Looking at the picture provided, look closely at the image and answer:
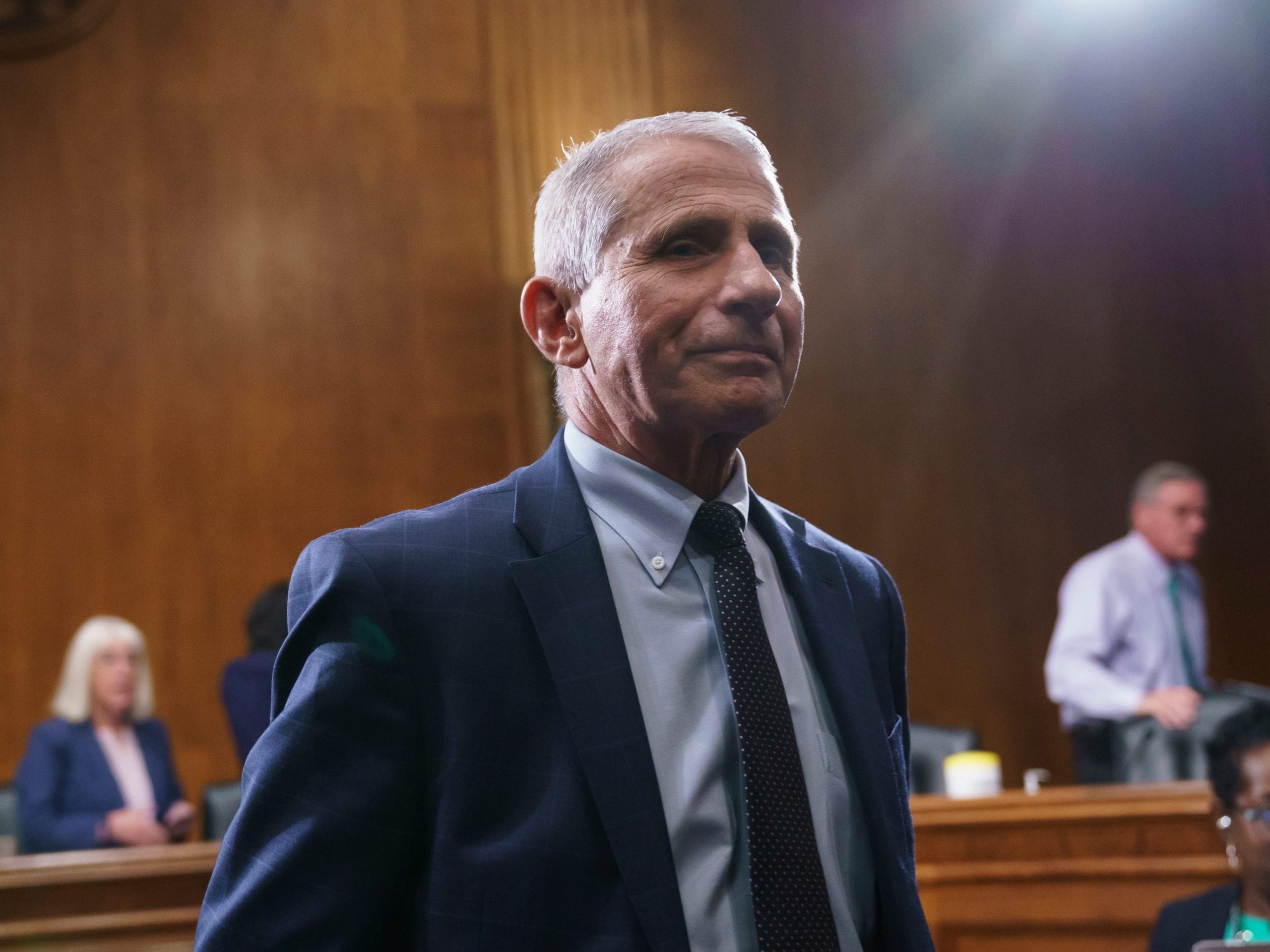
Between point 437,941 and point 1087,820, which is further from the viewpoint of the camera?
point 1087,820

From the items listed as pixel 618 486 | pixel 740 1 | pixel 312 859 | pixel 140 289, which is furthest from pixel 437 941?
pixel 740 1

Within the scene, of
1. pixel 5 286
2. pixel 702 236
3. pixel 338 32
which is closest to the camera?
pixel 702 236

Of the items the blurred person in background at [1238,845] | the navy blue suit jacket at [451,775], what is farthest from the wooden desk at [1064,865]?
the navy blue suit jacket at [451,775]

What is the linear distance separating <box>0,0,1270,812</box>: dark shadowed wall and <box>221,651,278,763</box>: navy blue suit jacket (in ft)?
7.99

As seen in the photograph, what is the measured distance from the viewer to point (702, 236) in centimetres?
129

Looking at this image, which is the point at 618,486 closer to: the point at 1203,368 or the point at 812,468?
the point at 812,468

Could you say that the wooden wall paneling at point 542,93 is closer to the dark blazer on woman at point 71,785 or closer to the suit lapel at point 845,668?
the dark blazer on woman at point 71,785

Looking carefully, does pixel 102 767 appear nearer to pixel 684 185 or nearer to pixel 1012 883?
pixel 1012 883

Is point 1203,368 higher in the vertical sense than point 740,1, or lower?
lower

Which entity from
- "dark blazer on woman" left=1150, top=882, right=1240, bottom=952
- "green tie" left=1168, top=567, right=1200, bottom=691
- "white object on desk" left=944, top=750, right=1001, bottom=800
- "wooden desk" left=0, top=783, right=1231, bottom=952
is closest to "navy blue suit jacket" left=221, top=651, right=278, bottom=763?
"wooden desk" left=0, top=783, right=1231, bottom=952

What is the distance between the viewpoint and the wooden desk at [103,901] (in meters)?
3.15

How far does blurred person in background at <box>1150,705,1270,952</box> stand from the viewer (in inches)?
109

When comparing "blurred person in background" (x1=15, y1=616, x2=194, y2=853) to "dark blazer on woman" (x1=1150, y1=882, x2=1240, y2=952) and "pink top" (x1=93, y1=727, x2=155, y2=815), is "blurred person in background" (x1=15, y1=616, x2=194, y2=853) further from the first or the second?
"dark blazer on woman" (x1=1150, y1=882, x2=1240, y2=952)

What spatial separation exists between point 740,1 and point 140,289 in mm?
3165
